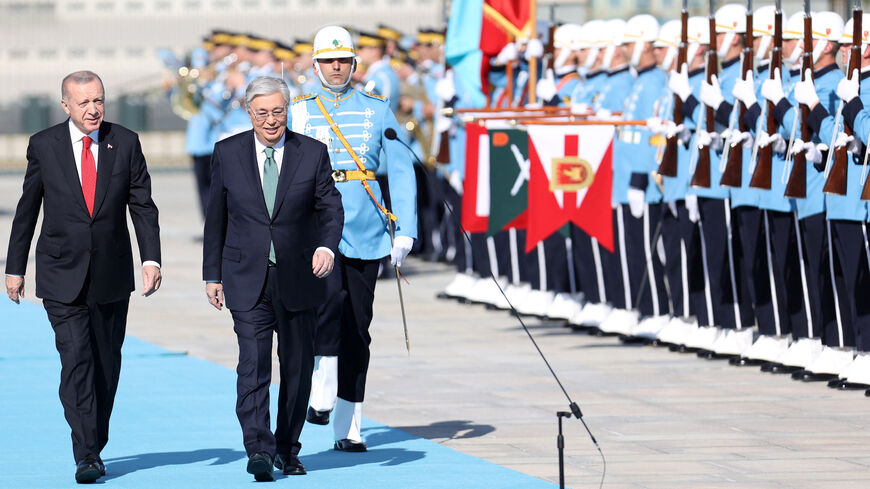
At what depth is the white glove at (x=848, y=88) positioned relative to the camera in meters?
9.93

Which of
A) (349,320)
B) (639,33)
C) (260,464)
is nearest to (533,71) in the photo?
(639,33)

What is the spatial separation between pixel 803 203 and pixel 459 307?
4691 mm

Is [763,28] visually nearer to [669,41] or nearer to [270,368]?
[669,41]

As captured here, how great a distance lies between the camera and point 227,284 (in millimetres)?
7855

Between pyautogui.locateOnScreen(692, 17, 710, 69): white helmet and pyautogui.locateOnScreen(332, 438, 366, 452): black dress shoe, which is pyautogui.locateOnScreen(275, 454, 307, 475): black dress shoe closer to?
pyautogui.locateOnScreen(332, 438, 366, 452): black dress shoe

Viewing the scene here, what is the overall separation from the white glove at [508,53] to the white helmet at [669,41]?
1906mm

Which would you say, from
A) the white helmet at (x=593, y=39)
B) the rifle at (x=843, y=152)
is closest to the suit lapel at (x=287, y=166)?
the rifle at (x=843, y=152)

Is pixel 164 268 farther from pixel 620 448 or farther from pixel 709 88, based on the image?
pixel 620 448

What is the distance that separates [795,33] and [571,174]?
1897mm

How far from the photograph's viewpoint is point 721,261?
1173 cm

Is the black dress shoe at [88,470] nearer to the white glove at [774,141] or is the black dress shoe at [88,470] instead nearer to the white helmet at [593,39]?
the white glove at [774,141]

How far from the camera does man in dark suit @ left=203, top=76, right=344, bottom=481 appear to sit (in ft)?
25.5

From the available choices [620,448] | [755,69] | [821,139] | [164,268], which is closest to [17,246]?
[620,448]

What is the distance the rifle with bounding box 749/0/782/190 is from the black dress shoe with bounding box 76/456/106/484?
4.25 metres
